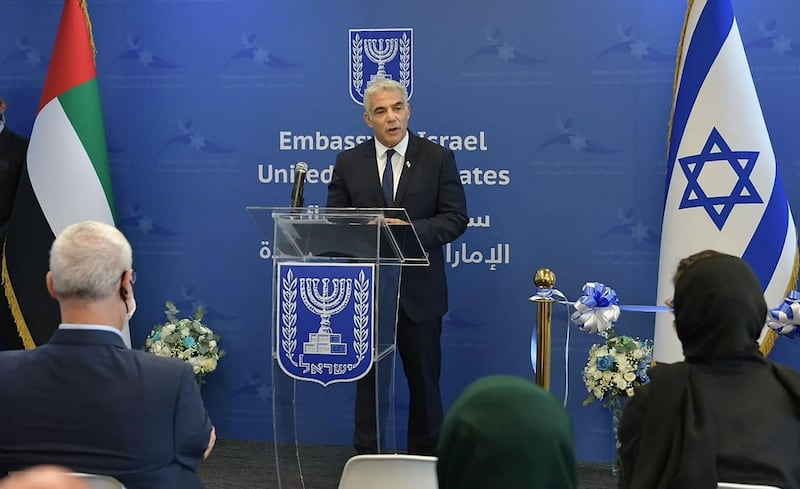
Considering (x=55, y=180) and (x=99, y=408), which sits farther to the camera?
(x=55, y=180)

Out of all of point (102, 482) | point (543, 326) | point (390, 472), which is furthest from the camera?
point (543, 326)

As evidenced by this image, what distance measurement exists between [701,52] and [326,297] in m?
2.16

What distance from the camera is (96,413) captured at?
6.33 ft

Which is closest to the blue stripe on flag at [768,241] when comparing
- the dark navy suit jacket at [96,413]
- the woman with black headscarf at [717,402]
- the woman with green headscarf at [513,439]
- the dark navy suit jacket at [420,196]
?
the dark navy suit jacket at [420,196]

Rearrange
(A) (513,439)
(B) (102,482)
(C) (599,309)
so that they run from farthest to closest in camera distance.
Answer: (C) (599,309) < (B) (102,482) < (A) (513,439)

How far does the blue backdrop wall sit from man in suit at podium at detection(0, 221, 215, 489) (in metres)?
2.97

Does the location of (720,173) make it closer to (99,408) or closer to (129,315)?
(129,315)

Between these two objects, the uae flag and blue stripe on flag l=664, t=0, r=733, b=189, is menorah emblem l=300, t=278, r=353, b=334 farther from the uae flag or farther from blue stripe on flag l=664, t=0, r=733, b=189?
the uae flag

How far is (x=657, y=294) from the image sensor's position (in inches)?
177

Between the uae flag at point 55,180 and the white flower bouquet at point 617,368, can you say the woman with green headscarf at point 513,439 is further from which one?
the uae flag at point 55,180

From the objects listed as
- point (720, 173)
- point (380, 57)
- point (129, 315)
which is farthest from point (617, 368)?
point (129, 315)

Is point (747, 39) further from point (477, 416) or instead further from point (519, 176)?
point (477, 416)

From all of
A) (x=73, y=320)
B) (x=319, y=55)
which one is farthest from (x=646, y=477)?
(x=319, y=55)

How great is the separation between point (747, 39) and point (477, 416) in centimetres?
396
